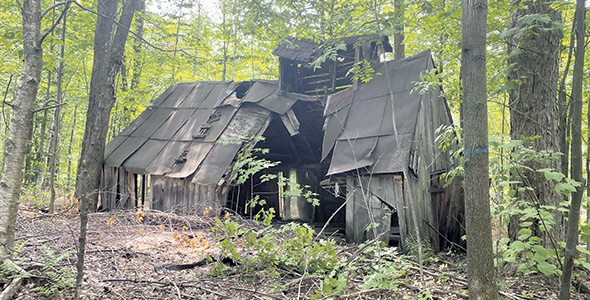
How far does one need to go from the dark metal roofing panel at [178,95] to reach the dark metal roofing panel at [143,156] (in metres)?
1.99

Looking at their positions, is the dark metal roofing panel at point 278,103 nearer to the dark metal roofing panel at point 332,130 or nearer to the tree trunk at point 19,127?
the dark metal roofing panel at point 332,130

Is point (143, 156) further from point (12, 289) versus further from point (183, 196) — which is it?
point (12, 289)

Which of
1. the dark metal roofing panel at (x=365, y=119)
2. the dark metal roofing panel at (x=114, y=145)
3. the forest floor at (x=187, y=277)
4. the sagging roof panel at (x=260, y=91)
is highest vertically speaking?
the sagging roof panel at (x=260, y=91)

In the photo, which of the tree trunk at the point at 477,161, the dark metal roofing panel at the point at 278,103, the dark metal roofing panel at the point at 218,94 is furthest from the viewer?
the dark metal roofing panel at the point at 218,94

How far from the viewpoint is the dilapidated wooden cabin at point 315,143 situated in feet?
24.7

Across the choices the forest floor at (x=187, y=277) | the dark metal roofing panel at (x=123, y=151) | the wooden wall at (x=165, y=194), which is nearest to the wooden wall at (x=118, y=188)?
the wooden wall at (x=165, y=194)

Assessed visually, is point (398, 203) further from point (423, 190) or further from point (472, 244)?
point (472, 244)

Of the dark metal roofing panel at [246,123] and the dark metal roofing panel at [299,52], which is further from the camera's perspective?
the dark metal roofing panel at [299,52]

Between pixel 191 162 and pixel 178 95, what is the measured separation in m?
4.62

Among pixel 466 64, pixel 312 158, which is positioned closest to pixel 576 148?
pixel 466 64

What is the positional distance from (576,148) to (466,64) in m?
1.20

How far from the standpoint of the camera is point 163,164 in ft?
33.7

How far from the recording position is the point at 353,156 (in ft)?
26.1

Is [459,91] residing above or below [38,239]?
above
